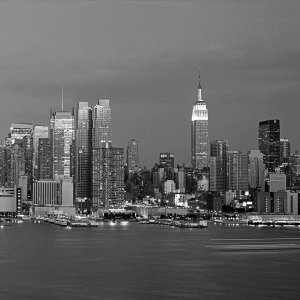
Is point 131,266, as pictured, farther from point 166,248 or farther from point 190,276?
point 166,248

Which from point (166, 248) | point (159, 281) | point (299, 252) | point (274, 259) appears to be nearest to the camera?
point (159, 281)

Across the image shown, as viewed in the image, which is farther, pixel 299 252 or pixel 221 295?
pixel 299 252

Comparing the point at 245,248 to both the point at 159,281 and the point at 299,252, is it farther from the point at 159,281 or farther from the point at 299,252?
the point at 159,281

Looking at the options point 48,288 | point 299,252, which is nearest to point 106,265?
point 48,288

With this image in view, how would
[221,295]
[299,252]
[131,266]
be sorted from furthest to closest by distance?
[299,252], [131,266], [221,295]

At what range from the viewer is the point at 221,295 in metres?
38.7

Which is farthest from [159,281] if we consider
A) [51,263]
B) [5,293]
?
[51,263]

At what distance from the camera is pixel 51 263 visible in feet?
177

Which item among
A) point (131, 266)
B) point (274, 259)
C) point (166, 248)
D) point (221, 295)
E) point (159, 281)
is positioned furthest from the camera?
point (166, 248)

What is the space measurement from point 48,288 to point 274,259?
2096 cm

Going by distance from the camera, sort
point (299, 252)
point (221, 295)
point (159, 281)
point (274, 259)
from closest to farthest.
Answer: point (221, 295) < point (159, 281) < point (274, 259) < point (299, 252)

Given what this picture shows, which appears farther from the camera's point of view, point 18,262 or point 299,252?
point 299,252

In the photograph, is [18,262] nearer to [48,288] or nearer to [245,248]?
[48,288]

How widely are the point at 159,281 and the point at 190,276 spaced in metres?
2.86
